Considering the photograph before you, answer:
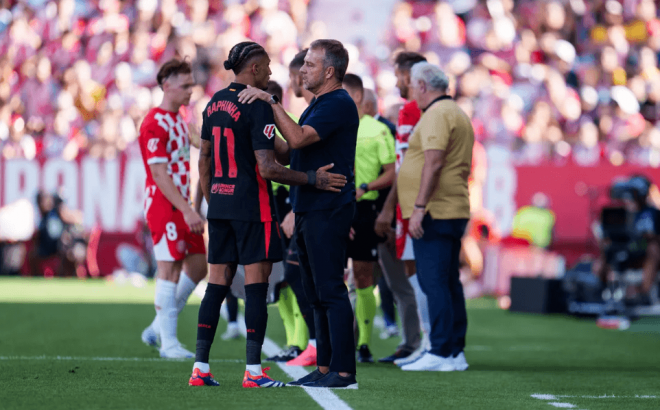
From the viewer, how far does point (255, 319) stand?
5219 mm

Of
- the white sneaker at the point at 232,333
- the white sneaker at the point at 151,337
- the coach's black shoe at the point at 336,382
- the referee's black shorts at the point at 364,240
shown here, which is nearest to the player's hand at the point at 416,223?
the referee's black shorts at the point at 364,240

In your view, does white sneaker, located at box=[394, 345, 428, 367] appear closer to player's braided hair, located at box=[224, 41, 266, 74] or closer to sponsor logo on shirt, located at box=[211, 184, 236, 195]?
sponsor logo on shirt, located at box=[211, 184, 236, 195]

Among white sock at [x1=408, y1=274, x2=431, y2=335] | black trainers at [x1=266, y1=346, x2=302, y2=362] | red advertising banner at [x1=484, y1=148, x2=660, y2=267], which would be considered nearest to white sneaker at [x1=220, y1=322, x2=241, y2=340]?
black trainers at [x1=266, y1=346, x2=302, y2=362]

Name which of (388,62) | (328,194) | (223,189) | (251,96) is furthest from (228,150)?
(388,62)

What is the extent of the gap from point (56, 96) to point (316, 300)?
16568 mm

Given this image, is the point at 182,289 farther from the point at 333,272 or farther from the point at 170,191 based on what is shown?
the point at 333,272

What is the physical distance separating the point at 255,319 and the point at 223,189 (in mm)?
699

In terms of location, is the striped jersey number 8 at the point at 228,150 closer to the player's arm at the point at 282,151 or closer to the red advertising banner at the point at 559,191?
the player's arm at the point at 282,151

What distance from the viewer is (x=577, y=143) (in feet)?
65.6

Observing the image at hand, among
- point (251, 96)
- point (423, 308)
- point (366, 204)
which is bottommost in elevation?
point (423, 308)

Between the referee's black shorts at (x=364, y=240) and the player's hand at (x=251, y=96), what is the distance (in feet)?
7.52

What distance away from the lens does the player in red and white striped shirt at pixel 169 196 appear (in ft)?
22.8

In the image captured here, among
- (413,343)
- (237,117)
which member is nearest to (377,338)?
(413,343)

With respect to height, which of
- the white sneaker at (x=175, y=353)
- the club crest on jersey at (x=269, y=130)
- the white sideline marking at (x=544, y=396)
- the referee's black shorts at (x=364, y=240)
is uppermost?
the club crest on jersey at (x=269, y=130)
